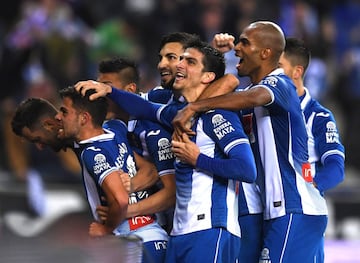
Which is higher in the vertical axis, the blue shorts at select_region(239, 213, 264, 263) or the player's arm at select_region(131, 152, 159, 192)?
the player's arm at select_region(131, 152, 159, 192)

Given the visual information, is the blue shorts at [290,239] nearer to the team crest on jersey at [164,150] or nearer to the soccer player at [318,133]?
the soccer player at [318,133]

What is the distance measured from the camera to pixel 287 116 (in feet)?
20.9

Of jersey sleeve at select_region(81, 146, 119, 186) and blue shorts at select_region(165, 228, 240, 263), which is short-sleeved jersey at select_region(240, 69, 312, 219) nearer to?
blue shorts at select_region(165, 228, 240, 263)

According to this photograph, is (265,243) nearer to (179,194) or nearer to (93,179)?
(179,194)

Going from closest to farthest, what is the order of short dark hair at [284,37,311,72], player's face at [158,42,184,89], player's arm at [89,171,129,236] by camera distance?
player's arm at [89,171,129,236]
player's face at [158,42,184,89]
short dark hair at [284,37,311,72]

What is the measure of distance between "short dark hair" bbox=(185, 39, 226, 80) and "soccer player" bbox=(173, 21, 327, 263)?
166 mm

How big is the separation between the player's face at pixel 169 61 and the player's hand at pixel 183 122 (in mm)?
694

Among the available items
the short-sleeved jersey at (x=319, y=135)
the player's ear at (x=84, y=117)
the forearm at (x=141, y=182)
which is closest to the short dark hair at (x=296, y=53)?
the short-sleeved jersey at (x=319, y=135)

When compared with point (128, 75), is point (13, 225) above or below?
above

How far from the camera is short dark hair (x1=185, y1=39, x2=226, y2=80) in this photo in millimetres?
6316

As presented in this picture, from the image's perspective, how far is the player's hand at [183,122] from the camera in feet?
A: 19.9

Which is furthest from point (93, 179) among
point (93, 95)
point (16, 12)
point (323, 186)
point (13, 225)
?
point (16, 12)

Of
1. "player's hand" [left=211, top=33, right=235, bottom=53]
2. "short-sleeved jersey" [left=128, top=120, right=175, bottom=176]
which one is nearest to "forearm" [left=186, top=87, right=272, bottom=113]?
"short-sleeved jersey" [left=128, top=120, right=175, bottom=176]

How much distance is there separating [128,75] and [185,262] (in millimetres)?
1462
